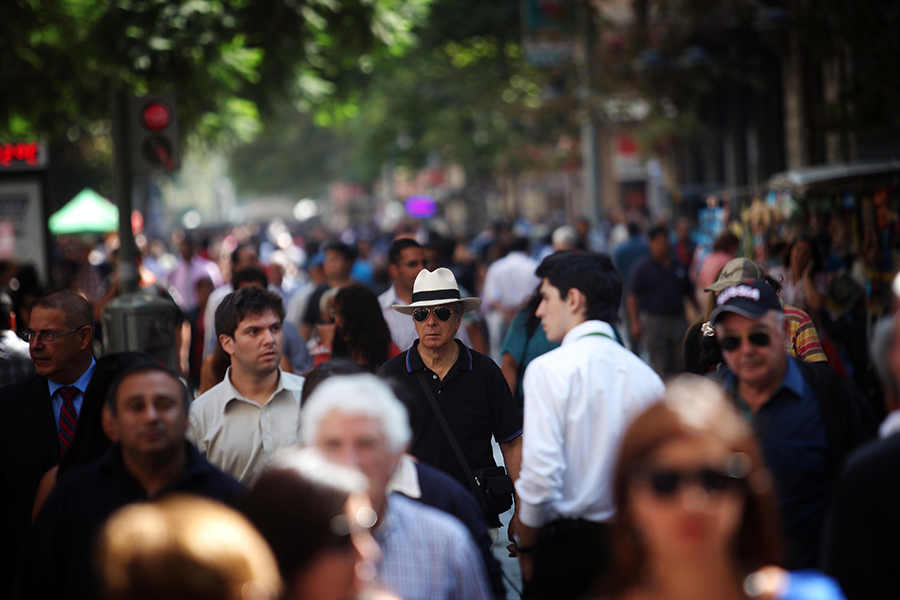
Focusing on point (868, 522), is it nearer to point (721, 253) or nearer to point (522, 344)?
point (522, 344)

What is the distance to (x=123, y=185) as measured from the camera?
32.5 ft

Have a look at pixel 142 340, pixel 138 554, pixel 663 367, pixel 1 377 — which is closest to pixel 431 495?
pixel 138 554

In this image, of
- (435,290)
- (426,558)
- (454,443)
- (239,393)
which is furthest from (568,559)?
(435,290)

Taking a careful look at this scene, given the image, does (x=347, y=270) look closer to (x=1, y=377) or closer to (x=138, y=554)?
(x=1, y=377)

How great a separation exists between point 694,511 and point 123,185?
8426mm

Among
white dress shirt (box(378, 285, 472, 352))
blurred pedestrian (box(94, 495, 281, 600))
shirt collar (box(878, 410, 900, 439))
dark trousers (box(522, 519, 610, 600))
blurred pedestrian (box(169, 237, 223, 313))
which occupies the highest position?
blurred pedestrian (box(169, 237, 223, 313))

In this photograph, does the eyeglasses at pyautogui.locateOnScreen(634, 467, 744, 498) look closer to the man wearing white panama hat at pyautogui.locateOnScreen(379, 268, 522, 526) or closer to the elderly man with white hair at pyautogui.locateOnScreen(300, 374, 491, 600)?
the elderly man with white hair at pyautogui.locateOnScreen(300, 374, 491, 600)

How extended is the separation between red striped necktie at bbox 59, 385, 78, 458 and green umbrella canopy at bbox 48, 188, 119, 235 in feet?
63.7

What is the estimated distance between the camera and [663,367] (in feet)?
40.4

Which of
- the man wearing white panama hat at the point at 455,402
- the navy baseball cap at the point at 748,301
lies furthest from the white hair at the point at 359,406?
the man wearing white panama hat at the point at 455,402

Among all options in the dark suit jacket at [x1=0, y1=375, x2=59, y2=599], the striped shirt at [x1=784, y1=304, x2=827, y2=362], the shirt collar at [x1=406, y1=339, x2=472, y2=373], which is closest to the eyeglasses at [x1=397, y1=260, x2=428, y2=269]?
the shirt collar at [x1=406, y1=339, x2=472, y2=373]

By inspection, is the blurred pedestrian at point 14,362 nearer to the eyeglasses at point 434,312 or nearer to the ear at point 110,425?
the eyeglasses at point 434,312

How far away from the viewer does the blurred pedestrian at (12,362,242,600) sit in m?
3.62

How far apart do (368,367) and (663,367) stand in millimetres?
6415
